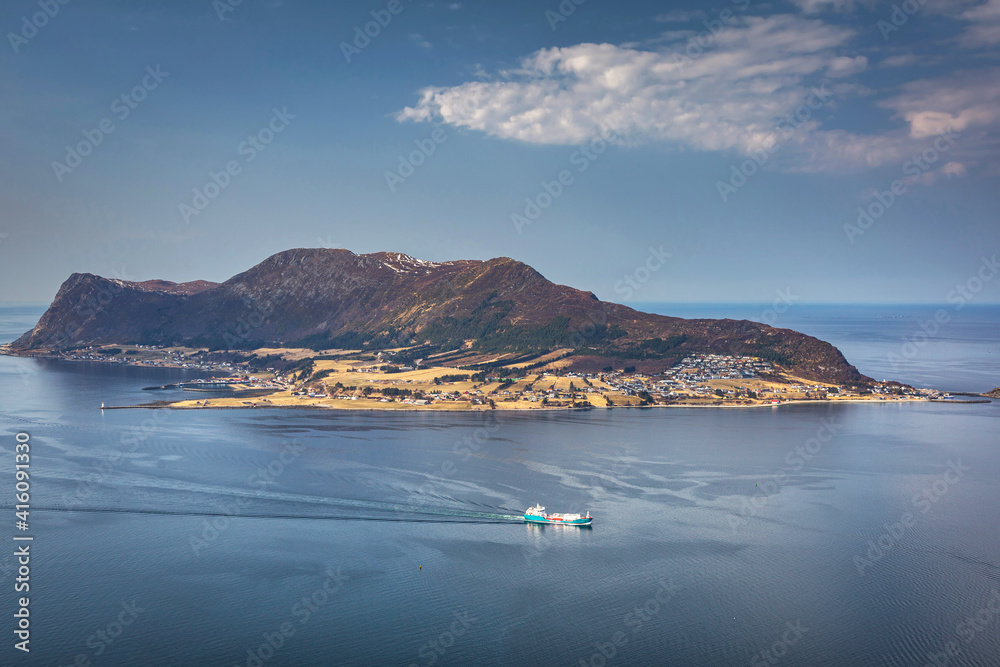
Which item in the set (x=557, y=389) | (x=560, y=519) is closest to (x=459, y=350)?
(x=557, y=389)

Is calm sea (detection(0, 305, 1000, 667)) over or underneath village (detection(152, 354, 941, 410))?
A: underneath

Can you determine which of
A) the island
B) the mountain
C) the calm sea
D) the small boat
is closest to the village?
the island

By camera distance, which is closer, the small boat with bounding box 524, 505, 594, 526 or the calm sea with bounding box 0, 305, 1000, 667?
the calm sea with bounding box 0, 305, 1000, 667

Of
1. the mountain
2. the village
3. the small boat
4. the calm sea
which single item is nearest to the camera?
Answer: the calm sea

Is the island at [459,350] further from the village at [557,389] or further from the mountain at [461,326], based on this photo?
the mountain at [461,326]

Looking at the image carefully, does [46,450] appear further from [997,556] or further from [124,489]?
[997,556]

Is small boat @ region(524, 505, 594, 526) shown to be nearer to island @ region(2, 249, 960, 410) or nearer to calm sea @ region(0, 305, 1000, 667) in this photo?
calm sea @ region(0, 305, 1000, 667)

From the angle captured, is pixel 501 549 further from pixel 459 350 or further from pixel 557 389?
pixel 459 350
